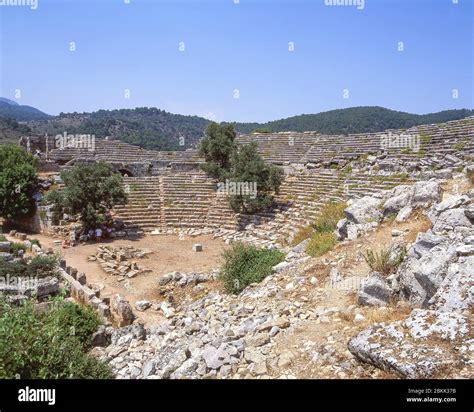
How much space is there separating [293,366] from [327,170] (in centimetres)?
2229

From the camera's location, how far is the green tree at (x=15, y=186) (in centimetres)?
2314

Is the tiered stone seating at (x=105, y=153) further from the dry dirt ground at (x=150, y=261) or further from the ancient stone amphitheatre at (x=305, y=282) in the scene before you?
the dry dirt ground at (x=150, y=261)

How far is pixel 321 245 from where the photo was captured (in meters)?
11.1

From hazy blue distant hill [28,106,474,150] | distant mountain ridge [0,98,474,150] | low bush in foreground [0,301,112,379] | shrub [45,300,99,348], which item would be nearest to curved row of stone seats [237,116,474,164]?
shrub [45,300,99,348]

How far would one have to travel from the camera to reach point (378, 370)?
442cm

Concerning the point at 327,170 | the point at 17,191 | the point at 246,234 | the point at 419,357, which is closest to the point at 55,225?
the point at 17,191

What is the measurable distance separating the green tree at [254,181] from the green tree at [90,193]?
6.61m

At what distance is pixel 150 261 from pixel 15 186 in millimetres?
10947

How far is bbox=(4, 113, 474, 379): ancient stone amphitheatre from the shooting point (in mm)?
4777

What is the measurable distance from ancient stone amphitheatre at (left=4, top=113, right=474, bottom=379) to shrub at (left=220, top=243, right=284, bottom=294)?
1.56ft

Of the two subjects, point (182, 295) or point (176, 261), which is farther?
point (176, 261)

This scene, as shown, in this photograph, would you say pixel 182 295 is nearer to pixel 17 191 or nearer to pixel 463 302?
pixel 463 302

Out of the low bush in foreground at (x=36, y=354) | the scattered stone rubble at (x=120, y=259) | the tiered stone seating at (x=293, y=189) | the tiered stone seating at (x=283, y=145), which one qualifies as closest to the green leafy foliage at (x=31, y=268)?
the scattered stone rubble at (x=120, y=259)

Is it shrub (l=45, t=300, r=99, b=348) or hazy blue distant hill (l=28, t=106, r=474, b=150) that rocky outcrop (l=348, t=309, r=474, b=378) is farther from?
hazy blue distant hill (l=28, t=106, r=474, b=150)
